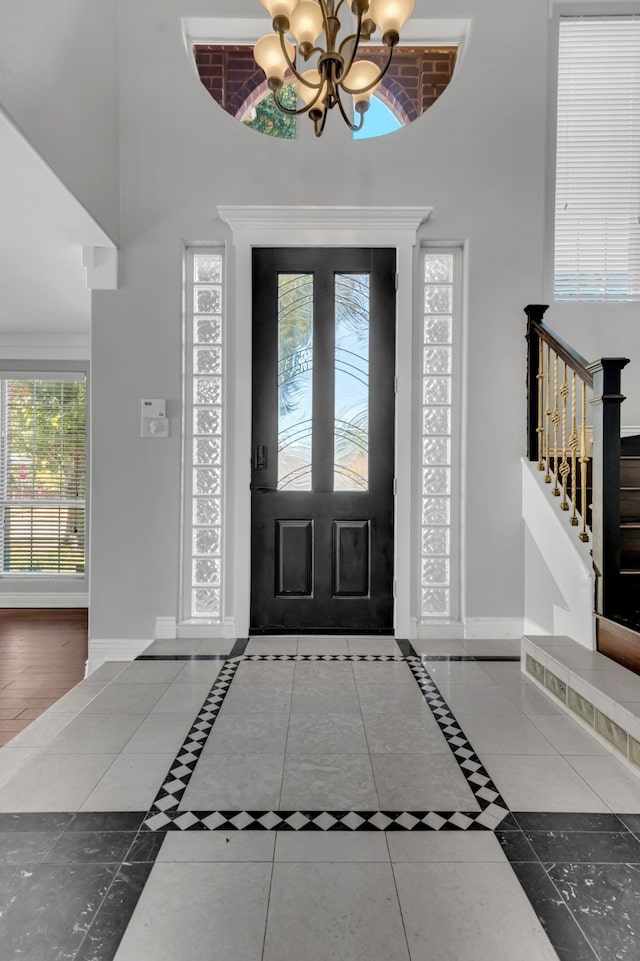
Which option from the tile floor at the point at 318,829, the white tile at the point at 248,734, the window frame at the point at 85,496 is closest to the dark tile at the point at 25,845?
the tile floor at the point at 318,829

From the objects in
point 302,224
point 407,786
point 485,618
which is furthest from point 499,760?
point 302,224

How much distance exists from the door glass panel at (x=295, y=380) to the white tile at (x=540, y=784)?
6.76 feet

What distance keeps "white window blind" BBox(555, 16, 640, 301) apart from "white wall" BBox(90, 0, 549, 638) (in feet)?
1.39

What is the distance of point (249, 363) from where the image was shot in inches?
143

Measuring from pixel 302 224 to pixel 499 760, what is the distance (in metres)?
3.15

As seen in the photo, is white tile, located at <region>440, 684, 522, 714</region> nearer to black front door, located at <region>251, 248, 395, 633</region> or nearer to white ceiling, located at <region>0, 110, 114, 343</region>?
black front door, located at <region>251, 248, 395, 633</region>

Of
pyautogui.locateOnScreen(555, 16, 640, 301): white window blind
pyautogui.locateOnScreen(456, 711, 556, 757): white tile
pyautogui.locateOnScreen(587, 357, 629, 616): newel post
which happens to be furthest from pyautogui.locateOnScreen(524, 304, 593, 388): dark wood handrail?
pyautogui.locateOnScreen(456, 711, 556, 757): white tile

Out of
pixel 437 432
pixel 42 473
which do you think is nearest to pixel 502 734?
pixel 437 432

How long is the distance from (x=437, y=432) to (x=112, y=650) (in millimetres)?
2514

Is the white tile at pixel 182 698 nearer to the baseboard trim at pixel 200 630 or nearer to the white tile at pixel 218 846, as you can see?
the baseboard trim at pixel 200 630

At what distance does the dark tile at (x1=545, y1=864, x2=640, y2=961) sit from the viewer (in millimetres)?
1292

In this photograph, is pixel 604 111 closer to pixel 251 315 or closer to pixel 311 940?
pixel 251 315

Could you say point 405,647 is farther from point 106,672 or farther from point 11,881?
point 11,881

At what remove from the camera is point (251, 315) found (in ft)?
11.9
